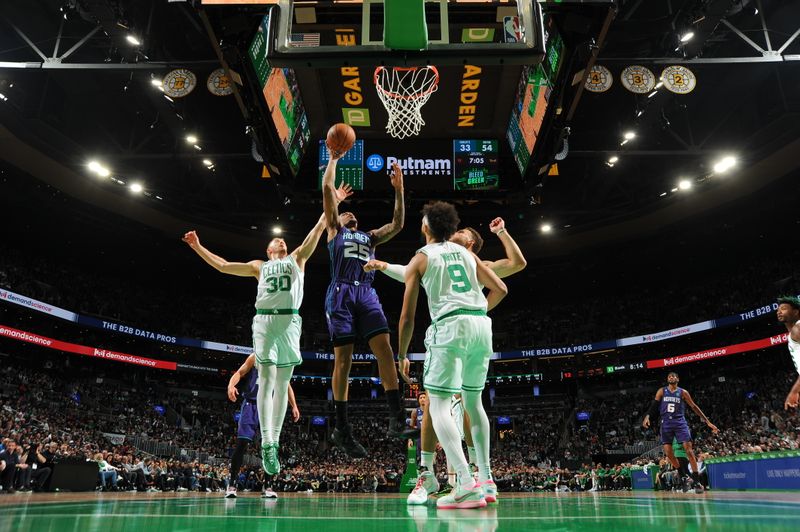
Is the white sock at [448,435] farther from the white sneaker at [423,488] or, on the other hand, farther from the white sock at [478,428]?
the white sneaker at [423,488]

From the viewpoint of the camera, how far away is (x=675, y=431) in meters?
9.48

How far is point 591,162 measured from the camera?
63.4 feet

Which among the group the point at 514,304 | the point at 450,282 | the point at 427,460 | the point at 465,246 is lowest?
the point at 427,460

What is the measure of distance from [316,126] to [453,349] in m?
9.09

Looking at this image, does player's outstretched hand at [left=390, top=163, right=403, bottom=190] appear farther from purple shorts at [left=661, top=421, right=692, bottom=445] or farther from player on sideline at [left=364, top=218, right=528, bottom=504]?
purple shorts at [left=661, top=421, right=692, bottom=445]

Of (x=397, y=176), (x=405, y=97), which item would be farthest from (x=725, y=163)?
(x=397, y=176)

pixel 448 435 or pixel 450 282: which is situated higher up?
pixel 450 282

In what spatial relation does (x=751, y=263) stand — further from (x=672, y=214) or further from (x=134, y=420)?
(x=134, y=420)

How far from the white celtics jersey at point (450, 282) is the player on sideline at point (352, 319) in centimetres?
137

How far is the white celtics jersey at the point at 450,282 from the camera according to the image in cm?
393

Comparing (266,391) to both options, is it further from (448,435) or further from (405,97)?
(405,97)

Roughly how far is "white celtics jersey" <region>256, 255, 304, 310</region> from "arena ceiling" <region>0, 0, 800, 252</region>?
329cm

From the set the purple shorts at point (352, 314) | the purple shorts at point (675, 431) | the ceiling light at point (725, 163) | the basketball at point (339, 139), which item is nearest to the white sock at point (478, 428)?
the purple shorts at point (352, 314)

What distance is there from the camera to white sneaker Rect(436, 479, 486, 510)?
3574 mm
